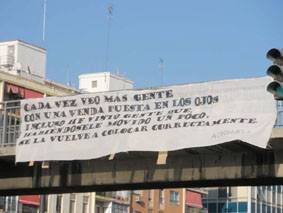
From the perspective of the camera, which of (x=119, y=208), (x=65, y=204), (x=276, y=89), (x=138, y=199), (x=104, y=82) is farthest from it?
(x=104, y=82)

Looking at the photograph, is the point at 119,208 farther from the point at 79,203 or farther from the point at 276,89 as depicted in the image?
the point at 276,89

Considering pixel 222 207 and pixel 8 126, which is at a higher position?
pixel 8 126

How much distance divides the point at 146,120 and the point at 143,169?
1.81 metres

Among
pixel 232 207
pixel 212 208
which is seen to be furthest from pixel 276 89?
pixel 212 208

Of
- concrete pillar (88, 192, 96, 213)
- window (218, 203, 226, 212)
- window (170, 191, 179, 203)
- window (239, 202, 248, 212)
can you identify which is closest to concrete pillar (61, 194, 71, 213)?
concrete pillar (88, 192, 96, 213)

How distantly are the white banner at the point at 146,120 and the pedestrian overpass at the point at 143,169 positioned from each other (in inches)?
20.6

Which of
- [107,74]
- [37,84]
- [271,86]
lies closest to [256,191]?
[107,74]

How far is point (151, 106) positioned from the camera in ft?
72.6

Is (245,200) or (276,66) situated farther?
(245,200)

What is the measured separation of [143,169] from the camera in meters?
23.4

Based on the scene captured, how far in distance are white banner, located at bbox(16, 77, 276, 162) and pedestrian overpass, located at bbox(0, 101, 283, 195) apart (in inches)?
20.6

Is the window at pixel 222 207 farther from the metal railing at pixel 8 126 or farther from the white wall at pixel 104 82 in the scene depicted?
the metal railing at pixel 8 126

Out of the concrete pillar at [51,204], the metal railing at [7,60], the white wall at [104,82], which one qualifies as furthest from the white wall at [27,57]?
the concrete pillar at [51,204]

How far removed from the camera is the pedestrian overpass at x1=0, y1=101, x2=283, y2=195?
2144cm
